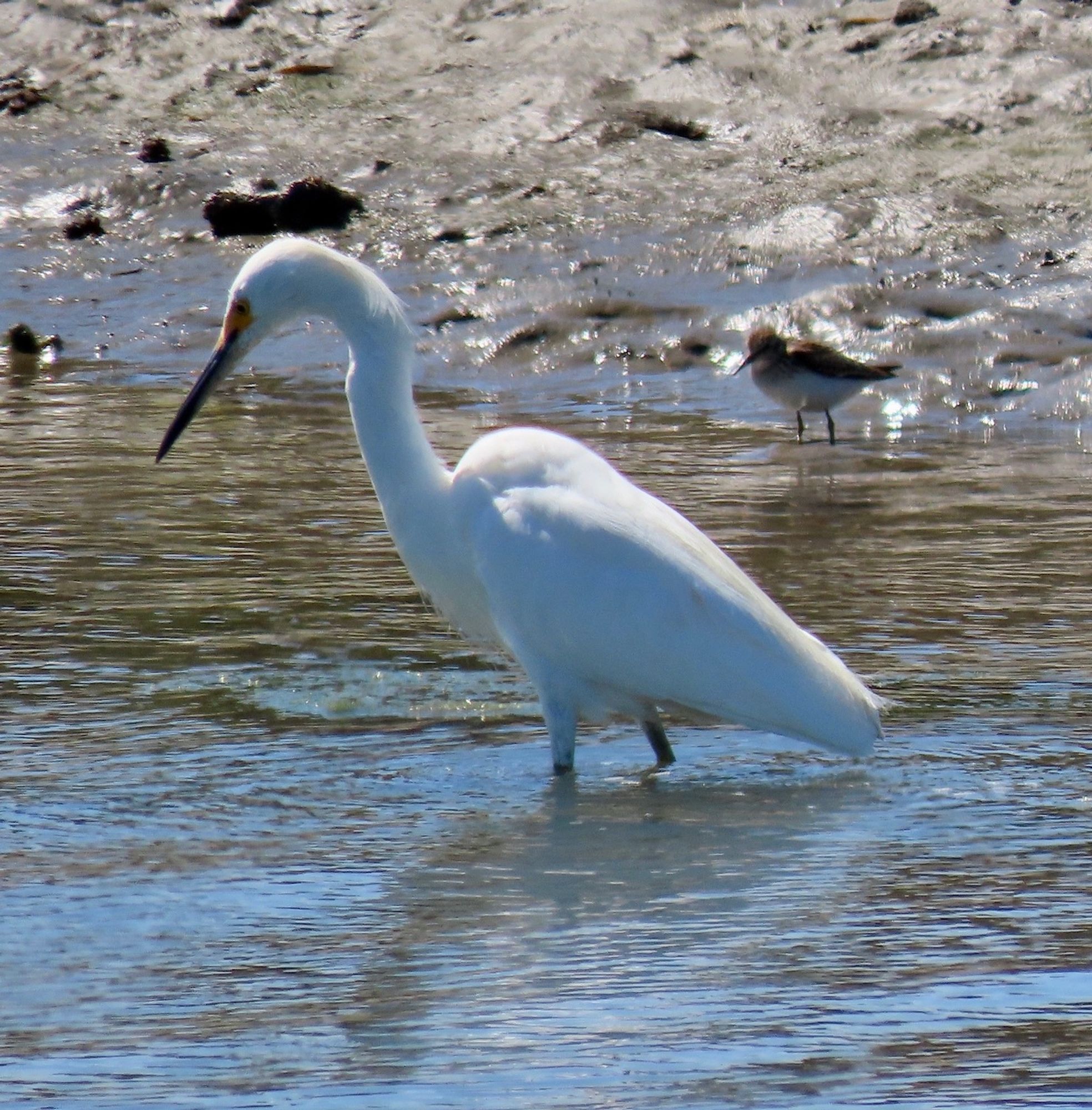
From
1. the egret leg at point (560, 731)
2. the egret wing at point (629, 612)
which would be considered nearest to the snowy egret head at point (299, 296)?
the egret wing at point (629, 612)

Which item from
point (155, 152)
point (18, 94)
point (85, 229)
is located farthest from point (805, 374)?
point (18, 94)

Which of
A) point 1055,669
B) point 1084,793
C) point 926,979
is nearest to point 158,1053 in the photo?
point 926,979

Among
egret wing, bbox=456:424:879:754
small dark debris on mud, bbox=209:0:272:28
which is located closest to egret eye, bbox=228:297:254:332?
egret wing, bbox=456:424:879:754

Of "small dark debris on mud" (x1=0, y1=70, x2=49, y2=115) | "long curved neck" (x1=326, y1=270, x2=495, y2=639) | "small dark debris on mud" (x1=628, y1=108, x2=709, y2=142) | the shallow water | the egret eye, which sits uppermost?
"small dark debris on mud" (x1=0, y1=70, x2=49, y2=115)

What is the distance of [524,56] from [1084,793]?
9896 mm

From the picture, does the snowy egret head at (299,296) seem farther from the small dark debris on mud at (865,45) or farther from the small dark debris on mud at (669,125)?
the small dark debris on mud at (865,45)

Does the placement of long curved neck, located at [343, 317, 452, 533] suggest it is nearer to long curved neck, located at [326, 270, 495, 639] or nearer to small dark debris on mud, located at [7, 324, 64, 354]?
long curved neck, located at [326, 270, 495, 639]

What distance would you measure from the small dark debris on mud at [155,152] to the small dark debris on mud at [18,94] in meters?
1.68

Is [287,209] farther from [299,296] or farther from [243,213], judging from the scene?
[299,296]

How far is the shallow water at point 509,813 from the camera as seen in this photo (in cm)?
344

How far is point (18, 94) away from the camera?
607 inches

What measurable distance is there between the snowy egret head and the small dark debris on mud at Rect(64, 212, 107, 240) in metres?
8.20

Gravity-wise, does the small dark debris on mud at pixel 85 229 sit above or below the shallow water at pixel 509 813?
above

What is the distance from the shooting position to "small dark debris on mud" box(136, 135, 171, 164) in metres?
14.0
